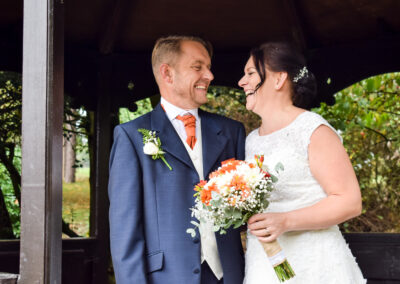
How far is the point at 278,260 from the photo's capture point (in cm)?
249

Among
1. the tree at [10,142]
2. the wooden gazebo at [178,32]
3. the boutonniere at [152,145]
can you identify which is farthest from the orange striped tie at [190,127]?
the tree at [10,142]

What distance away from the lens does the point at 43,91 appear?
250cm


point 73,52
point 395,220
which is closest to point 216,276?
point 73,52

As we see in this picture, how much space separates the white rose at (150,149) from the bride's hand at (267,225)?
627 mm

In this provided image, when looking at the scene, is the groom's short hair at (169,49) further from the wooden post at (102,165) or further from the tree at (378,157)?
the tree at (378,157)

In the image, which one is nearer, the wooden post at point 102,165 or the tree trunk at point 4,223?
the wooden post at point 102,165

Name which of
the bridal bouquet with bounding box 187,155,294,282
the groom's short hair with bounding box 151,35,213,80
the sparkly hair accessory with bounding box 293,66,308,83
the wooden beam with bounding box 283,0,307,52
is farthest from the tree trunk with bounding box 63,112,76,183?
the bridal bouquet with bounding box 187,155,294,282

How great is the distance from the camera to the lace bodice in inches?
104

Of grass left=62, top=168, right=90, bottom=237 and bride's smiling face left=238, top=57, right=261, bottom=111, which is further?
grass left=62, top=168, right=90, bottom=237

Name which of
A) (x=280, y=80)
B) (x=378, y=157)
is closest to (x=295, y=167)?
(x=280, y=80)

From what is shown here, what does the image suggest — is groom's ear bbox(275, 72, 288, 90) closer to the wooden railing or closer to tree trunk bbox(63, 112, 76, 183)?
the wooden railing

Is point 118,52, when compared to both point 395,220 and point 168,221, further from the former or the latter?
point 395,220

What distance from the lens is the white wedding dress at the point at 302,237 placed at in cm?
264

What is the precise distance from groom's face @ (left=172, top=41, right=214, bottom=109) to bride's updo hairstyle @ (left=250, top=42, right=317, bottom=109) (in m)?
0.33
